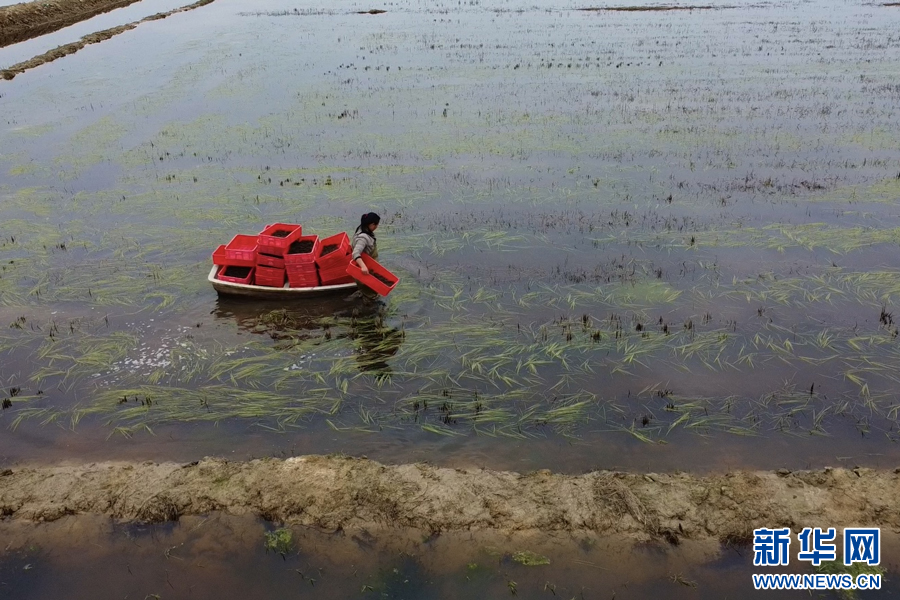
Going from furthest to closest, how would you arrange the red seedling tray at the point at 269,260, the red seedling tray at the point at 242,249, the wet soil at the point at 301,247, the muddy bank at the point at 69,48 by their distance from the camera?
the muddy bank at the point at 69,48
the wet soil at the point at 301,247
the red seedling tray at the point at 242,249
the red seedling tray at the point at 269,260

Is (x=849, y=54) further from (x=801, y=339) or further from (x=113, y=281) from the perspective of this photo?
(x=113, y=281)

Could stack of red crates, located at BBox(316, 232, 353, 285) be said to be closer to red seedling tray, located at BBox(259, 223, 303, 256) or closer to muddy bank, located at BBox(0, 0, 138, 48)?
red seedling tray, located at BBox(259, 223, 303, 256)

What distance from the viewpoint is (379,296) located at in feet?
27.0

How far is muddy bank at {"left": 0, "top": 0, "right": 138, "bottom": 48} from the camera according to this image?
98.3 ft

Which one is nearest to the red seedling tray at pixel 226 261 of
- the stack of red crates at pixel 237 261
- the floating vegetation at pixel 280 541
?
the stack of red crates at pixel 237 261

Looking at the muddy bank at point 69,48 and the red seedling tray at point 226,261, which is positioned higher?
the muddy bank at point 69,48

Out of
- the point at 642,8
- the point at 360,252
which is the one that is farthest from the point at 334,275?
the point at 642,8

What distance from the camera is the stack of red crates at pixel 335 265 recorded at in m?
7.89

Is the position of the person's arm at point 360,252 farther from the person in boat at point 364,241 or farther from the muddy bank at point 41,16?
the muddy bank at point 41,16

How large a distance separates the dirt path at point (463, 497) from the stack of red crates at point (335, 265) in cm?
311

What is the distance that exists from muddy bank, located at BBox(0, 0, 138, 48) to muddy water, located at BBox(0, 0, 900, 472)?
12885 mm

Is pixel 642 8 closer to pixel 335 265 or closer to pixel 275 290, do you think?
pixel 335 265

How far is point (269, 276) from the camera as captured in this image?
8.06m

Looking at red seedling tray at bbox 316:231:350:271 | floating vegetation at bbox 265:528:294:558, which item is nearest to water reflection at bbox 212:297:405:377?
red seedling tray at bbox 316:231:350:271
